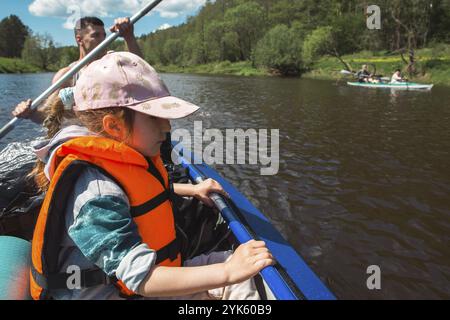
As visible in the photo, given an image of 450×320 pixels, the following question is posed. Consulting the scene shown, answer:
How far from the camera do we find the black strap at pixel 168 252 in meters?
1.78

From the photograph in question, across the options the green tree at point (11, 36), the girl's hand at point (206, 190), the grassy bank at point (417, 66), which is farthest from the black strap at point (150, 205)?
the green tree at point (11, 36)

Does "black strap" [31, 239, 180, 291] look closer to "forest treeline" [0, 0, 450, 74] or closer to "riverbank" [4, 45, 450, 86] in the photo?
"forest treeline" [0, 0, 450, 74]

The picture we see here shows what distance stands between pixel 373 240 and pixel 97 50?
3.88 metres

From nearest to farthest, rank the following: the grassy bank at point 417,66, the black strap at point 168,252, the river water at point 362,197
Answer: the black strap at point 168,252
the river water at point 362,197
the grassy bank at point 417,66

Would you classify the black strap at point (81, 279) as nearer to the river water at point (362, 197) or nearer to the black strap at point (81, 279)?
the black strap at point (81, 279)

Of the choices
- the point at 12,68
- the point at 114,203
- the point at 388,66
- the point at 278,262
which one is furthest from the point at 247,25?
the point at 114,203

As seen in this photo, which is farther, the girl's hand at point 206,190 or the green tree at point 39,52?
the green tree at point 39,52

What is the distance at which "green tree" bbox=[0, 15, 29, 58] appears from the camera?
90438mm

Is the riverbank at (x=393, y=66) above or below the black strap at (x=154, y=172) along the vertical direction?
above

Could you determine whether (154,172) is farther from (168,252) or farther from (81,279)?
(81,279)

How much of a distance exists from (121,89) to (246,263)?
0.93m

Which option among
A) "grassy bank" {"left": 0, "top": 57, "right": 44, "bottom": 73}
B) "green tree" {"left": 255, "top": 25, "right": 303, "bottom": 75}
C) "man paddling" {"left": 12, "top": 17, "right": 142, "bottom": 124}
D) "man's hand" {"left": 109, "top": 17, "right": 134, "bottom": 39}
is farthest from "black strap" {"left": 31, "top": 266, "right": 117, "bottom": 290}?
"grassy bank" {"left": 0, "top": 57, "right": 44, "bottom": 73}

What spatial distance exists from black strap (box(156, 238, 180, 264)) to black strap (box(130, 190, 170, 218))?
24cm

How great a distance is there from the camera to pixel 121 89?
4.94 feet
